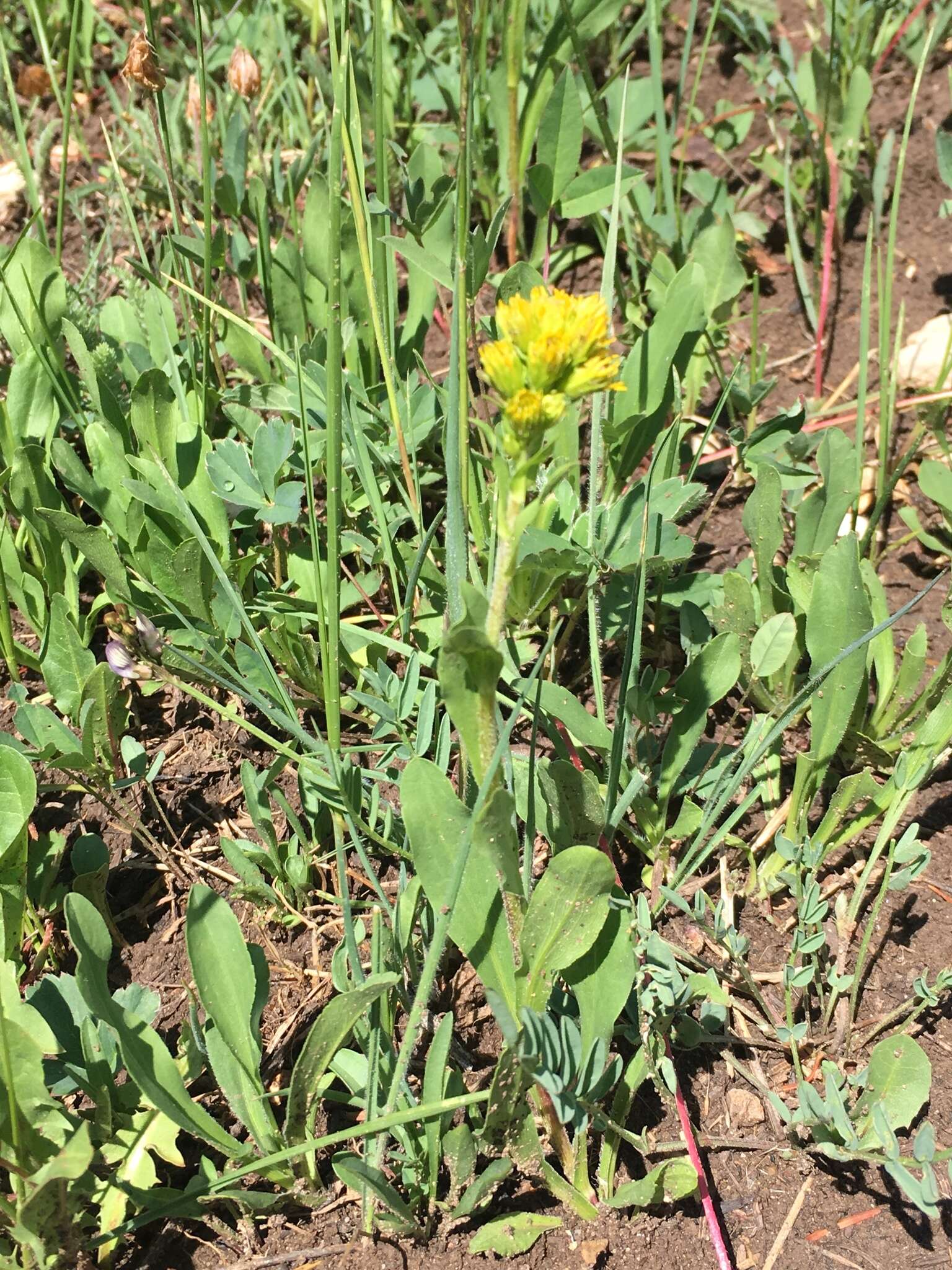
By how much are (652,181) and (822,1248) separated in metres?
2.41

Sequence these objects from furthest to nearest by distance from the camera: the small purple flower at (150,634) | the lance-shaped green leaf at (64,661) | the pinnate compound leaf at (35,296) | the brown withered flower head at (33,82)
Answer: the brown withered flower head at (33,82)
the pinnate compound leaf at (35,296)
the lance-shaped green leaf at (64,661)
the small purple flower at (150,634)

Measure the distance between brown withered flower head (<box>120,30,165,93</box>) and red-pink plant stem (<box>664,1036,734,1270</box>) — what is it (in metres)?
1.57

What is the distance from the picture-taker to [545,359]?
3.38ft

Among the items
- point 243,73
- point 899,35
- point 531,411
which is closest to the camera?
point 531,411

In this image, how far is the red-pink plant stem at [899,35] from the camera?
9.05 feet

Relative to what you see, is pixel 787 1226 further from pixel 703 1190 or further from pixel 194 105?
pixel 194 105

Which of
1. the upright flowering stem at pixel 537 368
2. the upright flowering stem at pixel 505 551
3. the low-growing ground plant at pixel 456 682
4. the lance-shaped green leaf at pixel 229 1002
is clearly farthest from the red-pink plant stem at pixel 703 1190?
the upright flowering stem at pixel 537 368

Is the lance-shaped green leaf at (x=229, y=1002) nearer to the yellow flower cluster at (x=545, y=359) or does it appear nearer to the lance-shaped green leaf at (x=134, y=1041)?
the lance-shaped green leaf at (x=134, y=1041)

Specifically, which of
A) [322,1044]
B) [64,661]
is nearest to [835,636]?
[322,1044]

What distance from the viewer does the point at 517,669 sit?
5.77ft

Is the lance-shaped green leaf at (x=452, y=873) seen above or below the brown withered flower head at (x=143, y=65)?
below

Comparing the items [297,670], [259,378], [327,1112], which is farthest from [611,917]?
[259,378]

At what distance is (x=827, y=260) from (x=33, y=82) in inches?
86.3

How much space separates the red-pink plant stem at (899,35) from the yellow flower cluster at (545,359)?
87.9 inches
